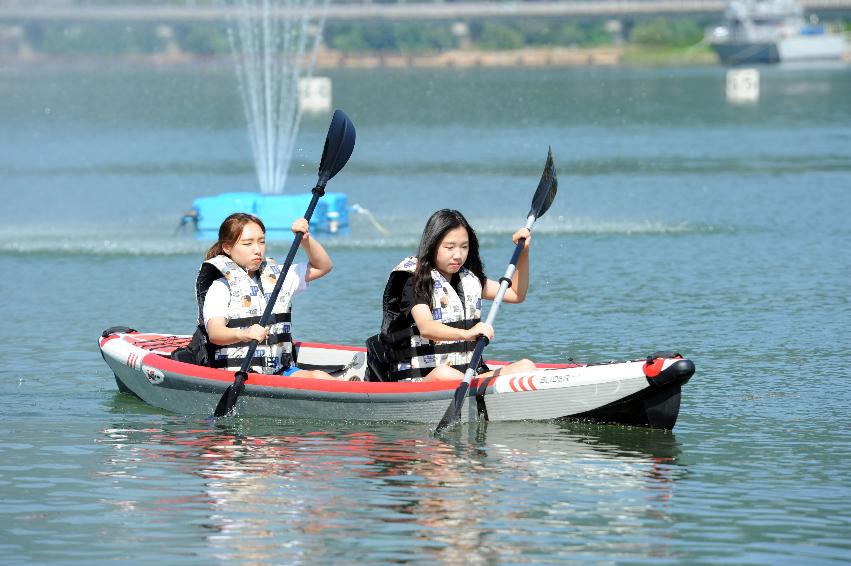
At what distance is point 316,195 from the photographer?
494 inches

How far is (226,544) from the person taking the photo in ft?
28.6

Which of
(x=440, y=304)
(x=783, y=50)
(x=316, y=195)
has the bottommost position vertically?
(x=440, y=304)

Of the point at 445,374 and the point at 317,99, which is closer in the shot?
the point at 445,374

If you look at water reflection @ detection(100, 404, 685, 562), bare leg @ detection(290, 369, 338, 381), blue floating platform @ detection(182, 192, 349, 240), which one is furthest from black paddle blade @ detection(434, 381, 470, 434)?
blue floating platform @ detection(182, 192, 349, 240)

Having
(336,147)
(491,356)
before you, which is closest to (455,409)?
(336,147)

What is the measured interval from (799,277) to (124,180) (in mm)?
18453

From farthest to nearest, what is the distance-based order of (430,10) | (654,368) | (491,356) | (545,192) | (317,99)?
1. (430,10)
2. (317,99)
3. (491,356)
4. (545,192)
5. (654,368)

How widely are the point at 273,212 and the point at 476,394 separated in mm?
12005

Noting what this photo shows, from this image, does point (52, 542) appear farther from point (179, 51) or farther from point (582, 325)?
point (179, 51)

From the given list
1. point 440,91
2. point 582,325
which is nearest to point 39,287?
point 582,325

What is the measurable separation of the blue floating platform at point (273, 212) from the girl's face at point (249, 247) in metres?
10.8

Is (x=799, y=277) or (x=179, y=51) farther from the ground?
(x=179, y=51)

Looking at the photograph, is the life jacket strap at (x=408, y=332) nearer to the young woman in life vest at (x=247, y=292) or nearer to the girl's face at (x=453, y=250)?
the girl's face at (x=453, y=250)

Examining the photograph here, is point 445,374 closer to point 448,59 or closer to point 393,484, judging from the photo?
point 393,484
